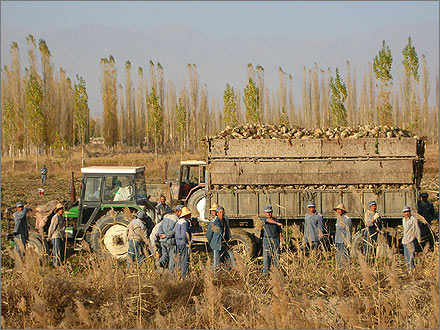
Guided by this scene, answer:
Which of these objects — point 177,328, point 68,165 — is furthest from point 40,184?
point 177,328

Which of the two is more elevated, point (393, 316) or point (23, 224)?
point (23, 224)

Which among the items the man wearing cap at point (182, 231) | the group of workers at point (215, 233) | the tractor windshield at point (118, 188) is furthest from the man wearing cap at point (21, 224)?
the man wearing cap at point (182, 231)

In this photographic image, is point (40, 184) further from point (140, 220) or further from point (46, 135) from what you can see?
point (140, 220)

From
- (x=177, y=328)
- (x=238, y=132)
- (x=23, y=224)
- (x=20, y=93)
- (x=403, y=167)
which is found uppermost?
(x=20, y=93)

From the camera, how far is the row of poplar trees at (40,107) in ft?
125

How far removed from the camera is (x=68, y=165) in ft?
129

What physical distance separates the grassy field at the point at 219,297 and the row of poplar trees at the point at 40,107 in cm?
3062

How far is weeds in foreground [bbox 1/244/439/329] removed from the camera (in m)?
5.90

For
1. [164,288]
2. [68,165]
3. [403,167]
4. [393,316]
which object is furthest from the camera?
[68,165]

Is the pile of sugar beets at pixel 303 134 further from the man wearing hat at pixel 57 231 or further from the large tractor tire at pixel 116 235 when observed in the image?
the man wearing hat at pixel 57 231

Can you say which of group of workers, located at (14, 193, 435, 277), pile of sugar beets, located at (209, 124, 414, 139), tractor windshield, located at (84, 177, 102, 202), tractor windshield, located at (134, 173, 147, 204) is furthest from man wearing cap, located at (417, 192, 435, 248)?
tractor windshield, located at (84, 177, 102, 202)

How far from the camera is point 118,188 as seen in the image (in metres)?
11.3

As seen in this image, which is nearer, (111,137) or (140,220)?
(140,220)

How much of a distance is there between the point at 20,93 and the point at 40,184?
864 inches
